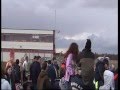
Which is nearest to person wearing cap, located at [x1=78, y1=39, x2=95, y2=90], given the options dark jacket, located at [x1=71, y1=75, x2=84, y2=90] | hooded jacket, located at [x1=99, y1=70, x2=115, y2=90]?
dark jacket, located at [x1=71, y1=75, x2=84, y2=90]

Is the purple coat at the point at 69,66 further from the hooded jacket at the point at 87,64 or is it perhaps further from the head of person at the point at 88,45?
the head of person at the point at 88,45

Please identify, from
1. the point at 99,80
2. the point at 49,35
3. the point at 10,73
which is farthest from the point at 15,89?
the point at 49,35

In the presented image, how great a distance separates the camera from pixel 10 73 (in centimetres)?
1811

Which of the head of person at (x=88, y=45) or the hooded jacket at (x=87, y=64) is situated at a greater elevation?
the head of person at (x=88, y=45)

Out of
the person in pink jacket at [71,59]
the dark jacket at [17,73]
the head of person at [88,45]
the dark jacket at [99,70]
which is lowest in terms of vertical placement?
the dark jacket at [17,73]

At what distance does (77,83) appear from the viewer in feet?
39.1

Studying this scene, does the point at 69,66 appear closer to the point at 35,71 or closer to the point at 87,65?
the point at 87,65

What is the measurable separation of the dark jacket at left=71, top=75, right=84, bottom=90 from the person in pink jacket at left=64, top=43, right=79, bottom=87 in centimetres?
22

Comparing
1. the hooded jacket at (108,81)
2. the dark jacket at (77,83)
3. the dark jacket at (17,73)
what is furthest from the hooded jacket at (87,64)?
the dark jacket at (17,73)

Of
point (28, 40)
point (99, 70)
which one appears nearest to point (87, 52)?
point (99, 70)

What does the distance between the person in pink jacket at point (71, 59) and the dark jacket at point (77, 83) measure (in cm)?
22

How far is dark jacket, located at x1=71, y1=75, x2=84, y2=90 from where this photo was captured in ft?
38.9

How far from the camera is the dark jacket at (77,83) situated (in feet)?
38.9

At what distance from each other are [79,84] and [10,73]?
666cm
